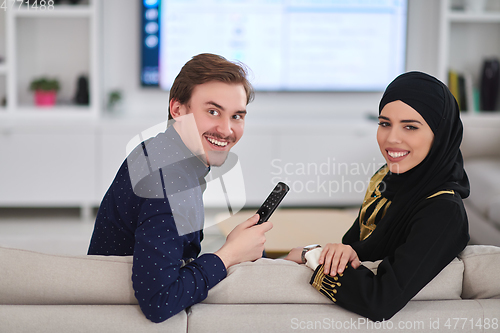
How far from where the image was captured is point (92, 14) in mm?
3320

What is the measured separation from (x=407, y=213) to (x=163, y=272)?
54cm

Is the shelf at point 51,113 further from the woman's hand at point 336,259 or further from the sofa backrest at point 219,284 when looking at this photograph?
the woman's hand at point 336,259

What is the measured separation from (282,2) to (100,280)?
319 centimetres

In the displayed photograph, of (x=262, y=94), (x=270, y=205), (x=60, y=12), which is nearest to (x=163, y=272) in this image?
(x=270, y=205)

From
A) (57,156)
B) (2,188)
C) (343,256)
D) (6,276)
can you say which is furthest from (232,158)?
(2,188)

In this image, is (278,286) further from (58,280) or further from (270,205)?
(58,280)

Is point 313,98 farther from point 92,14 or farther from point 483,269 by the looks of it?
point 483,269

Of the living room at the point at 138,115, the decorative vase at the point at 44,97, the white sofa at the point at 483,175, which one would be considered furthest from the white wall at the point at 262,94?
the white sofa at the point at 483,175

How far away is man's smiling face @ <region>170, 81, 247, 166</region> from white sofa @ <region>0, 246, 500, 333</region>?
0.32 metres

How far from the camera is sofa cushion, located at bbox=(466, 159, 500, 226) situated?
2543 mm

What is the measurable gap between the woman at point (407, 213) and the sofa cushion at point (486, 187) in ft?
4.99

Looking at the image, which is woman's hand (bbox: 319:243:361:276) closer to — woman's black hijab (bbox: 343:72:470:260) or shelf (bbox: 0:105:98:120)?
woman's black hijab (bbox: 343:72:470:260)

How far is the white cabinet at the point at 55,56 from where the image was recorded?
3363mm

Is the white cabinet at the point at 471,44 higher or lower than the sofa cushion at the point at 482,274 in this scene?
higher
